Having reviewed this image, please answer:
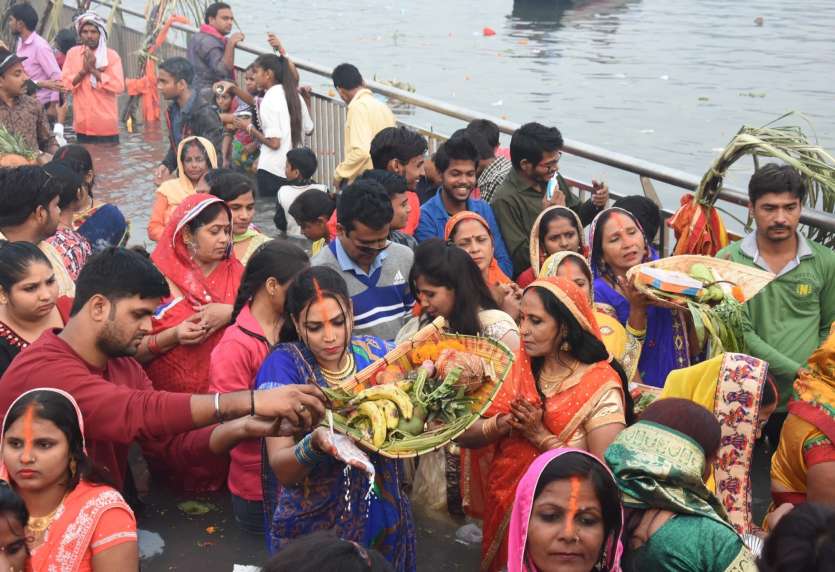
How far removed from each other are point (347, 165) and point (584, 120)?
1238cm

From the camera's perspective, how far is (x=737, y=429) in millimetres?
4082

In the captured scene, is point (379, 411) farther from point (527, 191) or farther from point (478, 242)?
point (527, 191)

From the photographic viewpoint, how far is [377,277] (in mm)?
5215

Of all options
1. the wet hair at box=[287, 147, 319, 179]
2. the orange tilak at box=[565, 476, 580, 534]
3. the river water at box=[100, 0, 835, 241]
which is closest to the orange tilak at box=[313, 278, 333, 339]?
the orange tilak at box=[565, 476, 580, 534]

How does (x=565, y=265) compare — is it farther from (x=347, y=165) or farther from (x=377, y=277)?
(x=347, y=165)

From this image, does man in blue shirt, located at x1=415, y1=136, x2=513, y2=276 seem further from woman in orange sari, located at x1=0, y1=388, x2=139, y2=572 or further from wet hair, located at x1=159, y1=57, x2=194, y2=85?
wet hair, located at x1=159, y1=57, x2=194, y2=85

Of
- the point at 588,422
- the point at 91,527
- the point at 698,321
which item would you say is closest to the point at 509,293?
the point at 698,321

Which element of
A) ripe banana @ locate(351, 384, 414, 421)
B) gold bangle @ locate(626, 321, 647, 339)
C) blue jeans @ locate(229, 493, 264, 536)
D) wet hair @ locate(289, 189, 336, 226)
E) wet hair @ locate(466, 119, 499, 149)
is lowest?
blue jeans @ locate(229, 493, 264, 536)

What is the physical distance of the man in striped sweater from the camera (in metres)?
5.15

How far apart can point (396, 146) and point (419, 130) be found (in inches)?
59.8

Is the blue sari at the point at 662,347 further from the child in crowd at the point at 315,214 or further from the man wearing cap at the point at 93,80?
the man wearing cap at the point at 93,80

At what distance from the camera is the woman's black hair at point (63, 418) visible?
3391mm

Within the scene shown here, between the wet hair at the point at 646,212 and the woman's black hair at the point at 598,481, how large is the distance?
2999mm

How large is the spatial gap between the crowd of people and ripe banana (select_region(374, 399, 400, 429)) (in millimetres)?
178
